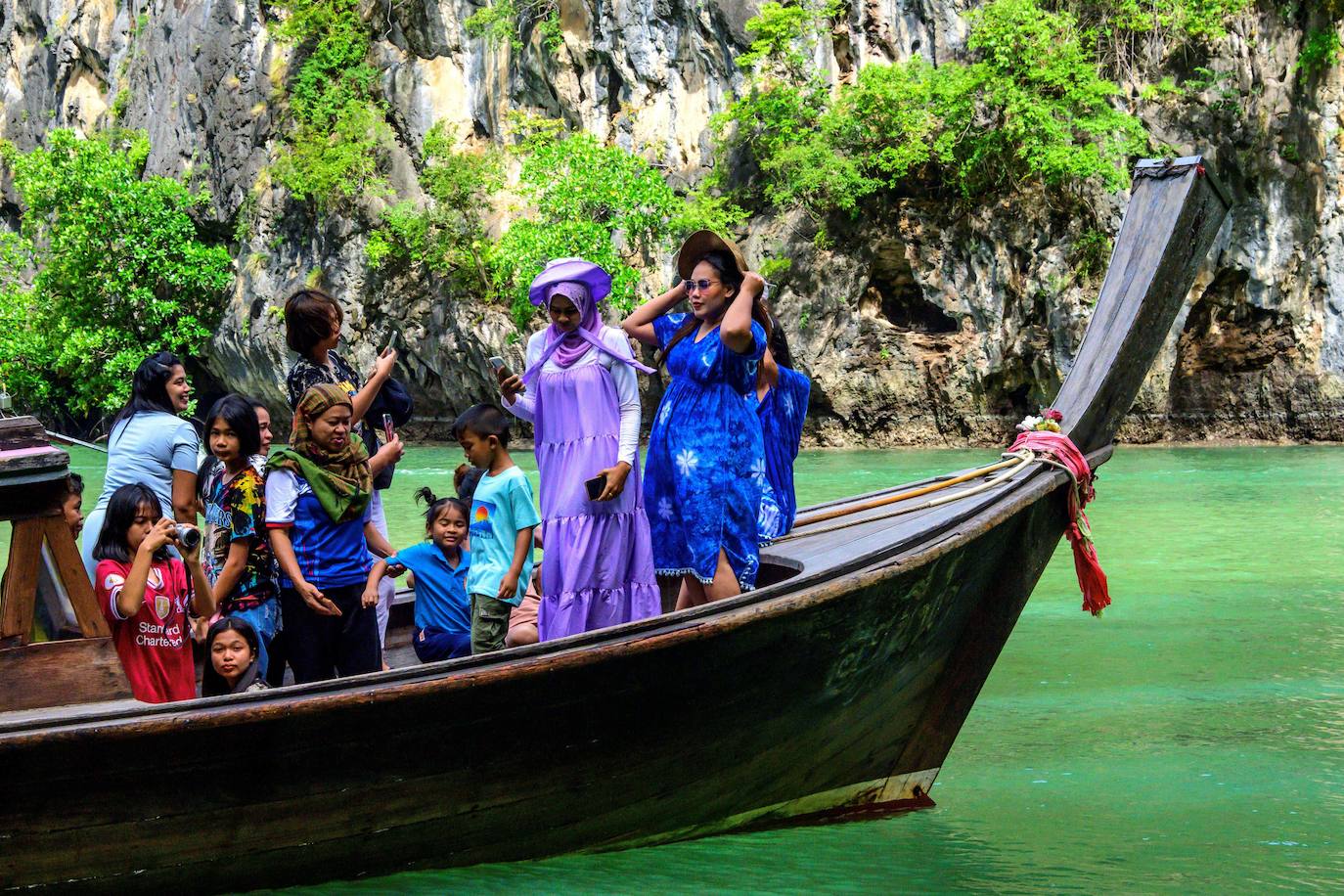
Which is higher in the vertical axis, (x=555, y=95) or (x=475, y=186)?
(x=555, y=95)

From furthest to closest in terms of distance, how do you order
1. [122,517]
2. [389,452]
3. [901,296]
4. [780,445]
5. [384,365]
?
[901,296] < [780,445] < [389,452] < [384,365] < [122,517]

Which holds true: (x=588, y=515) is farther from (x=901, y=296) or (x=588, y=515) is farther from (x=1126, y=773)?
(x=901, y=296)

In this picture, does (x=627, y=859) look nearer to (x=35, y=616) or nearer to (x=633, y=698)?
(x=633, y=698)

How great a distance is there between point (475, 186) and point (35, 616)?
19.4m

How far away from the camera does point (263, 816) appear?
3043mm

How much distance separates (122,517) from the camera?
12.2 ft

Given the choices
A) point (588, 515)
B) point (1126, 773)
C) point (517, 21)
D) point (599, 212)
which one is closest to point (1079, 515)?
point (1126, 773)

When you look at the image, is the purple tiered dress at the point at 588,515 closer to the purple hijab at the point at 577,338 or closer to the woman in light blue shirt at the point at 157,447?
the purple hijab at the point at 577,338

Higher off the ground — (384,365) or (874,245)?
(874,245)

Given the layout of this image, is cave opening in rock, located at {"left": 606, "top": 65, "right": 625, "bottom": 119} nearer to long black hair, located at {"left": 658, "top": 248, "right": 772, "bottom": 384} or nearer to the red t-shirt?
long black hair, located at {"left": 658, "top": 248, "right": 772, "bottom": 384}

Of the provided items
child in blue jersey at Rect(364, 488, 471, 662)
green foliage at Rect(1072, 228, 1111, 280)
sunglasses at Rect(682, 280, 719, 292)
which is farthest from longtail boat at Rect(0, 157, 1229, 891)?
green foliage at Rect(1072, 228, 1111, 280)

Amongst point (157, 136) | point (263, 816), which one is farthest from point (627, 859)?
point (157, 136)

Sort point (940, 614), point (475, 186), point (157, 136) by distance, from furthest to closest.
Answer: point (157, 136) → point (475, 186) → point (940, 614)

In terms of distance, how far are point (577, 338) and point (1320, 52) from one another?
56.9ft
